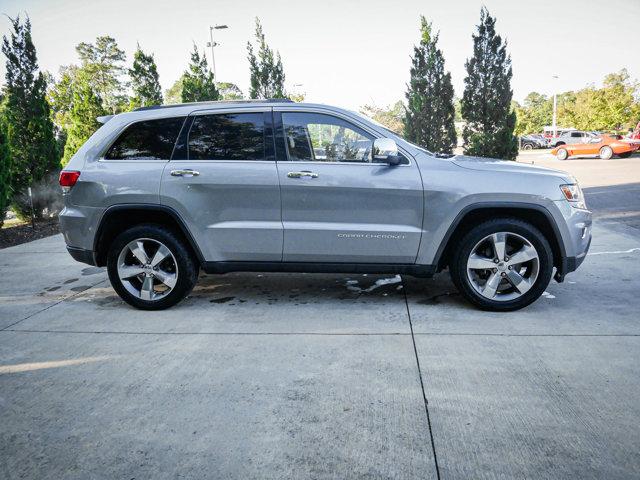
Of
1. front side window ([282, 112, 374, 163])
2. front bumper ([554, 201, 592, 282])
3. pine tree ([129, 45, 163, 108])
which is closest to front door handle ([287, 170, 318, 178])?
front side window ([282, 112, 374, 163])

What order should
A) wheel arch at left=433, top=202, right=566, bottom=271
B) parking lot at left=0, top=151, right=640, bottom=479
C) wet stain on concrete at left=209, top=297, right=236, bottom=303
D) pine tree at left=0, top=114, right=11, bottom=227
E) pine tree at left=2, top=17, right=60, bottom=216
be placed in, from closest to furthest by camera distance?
parking lot at left=0, top=151, right=640, bottom=479 < wheel arch at left=433, top=202, right=566, bottom=271 < wet stain on concrete at left=209, top=297, right=236, bottom=303 < pine tree at left=0, top=114, right=11, bottom=227 < pine tree at left=2, top=17, right=60, bottom=216

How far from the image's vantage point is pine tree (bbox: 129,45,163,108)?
16.4m

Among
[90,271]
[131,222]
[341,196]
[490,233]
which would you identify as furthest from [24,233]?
[490,233]

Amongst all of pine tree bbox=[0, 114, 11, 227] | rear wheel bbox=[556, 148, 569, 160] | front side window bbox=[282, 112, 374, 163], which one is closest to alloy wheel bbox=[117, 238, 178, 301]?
front side window bbox=[282, 112, 374, 163]

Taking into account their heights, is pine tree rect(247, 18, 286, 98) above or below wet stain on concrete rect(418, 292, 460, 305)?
above

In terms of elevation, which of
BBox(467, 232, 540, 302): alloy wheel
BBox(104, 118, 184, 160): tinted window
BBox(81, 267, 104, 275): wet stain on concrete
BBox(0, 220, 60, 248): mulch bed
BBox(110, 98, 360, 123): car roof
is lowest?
BBox(81, 267, 104, 275): wet stain on concrete

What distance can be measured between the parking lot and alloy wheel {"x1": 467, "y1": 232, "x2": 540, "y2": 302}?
0.76ft

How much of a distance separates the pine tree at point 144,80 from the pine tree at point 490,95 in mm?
10800

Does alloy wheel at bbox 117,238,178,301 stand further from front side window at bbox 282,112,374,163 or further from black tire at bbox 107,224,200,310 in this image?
front side window at bbox 282,112,374,163

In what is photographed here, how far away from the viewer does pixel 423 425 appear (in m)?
2.54

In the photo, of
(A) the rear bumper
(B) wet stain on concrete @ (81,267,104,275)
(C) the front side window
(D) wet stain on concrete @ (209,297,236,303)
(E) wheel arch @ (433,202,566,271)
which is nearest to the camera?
(E) wheel arch @ (433,202,566,271)

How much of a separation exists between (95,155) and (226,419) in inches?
117

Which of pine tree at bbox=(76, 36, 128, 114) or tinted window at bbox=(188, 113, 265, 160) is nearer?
tinted window at bbox=(188, 113, 265, 160)

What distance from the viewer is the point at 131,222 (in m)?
4.51
